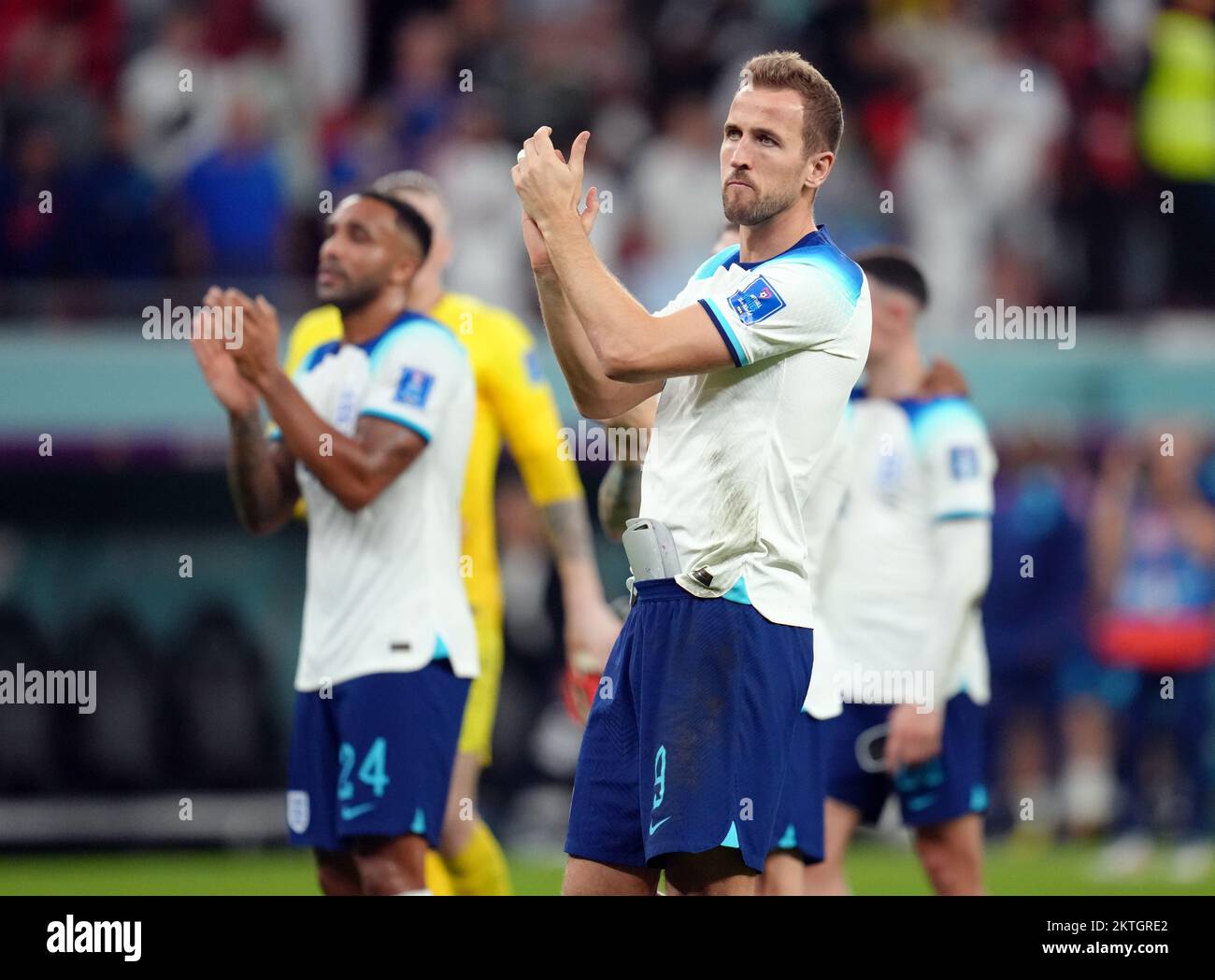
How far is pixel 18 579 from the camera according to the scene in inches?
535

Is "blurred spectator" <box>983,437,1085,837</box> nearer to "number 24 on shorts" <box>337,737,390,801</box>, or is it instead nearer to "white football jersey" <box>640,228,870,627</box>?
"number 24 on shorts" <box>337,737,390,801</box>

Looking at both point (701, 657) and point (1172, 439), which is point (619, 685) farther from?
point (1172, 439)

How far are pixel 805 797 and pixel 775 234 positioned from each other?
6.89ft

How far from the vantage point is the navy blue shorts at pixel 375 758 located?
658 cm

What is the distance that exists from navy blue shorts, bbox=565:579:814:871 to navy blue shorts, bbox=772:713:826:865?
A: 1.30 metres

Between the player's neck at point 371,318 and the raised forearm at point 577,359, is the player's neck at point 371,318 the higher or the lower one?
the higher one

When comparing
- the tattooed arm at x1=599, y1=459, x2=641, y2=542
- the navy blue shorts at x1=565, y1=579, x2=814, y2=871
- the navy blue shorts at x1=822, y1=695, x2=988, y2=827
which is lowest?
the navy blue shorts at x1=822, y1=695, x2=988, y2=827

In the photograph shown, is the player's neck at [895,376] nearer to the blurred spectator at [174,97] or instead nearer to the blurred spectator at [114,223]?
the blurred spectator at [114,223]

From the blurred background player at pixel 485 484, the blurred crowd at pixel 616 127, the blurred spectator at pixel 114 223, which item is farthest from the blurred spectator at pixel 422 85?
the blurred background player at pixel 485 484

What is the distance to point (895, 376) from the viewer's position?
7840mm

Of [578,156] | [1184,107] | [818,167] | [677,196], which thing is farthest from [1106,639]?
[578,156]

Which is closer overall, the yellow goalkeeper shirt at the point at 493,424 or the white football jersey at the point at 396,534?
the white football jersey at the point at 396,534

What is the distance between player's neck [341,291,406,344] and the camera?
7.00m

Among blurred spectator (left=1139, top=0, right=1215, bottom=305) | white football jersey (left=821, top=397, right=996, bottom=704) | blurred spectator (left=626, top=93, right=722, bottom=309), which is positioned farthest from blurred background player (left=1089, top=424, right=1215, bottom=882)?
white football jersey (left=821, top=397, right=996, bottom=704)
